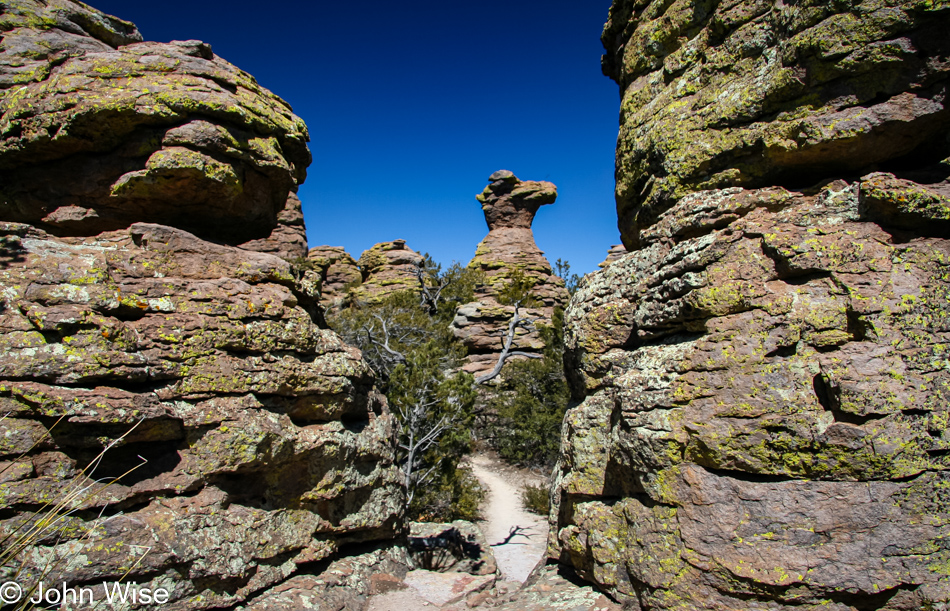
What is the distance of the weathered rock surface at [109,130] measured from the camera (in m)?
6.56

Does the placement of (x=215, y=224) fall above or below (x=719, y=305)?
above

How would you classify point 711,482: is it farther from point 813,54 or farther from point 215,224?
point 215,224

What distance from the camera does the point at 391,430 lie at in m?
8.93

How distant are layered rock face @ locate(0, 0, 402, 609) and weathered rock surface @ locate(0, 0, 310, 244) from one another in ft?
0.08

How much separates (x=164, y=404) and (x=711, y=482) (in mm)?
6209

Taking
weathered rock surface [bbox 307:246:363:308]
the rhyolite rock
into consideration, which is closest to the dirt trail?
the rhyolite rock

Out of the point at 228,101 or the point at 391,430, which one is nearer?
the point at 228,101

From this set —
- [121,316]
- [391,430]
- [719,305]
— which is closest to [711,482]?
[719,305]

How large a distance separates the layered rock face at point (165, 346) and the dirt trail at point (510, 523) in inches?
249

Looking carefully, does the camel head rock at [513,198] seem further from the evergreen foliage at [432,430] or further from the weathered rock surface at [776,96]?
the weathered rock surface at [776,96]

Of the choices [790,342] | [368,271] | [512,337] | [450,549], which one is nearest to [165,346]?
[790,342]

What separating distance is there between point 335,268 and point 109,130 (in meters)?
31.4

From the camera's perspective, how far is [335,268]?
37594mm

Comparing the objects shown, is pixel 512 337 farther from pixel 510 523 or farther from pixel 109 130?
pixel 109 130
